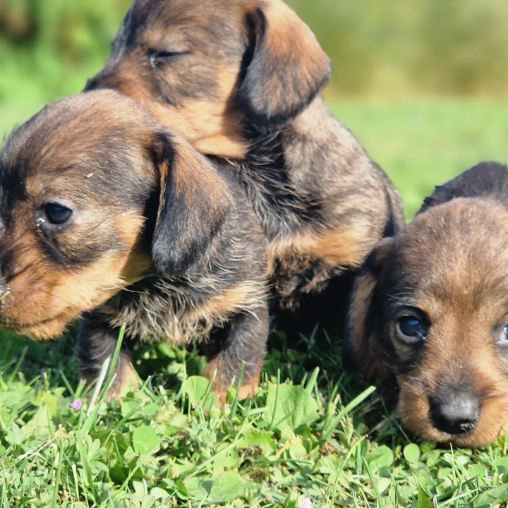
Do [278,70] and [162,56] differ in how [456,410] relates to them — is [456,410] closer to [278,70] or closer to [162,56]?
[278,70]

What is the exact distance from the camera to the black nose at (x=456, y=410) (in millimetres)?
3424

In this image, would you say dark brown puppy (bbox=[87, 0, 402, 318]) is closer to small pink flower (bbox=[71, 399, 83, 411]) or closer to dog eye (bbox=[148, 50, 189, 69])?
dog eye (bbox=[148, 50, 189, 69])

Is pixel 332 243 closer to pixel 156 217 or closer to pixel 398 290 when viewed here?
pixel 398 290

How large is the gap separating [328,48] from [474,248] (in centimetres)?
1444

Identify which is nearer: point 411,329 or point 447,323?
point 447,323

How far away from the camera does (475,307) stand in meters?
3.60

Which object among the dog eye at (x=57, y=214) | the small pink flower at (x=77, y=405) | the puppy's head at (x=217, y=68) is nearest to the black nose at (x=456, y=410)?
the small pink flower at (x=77, y=405)

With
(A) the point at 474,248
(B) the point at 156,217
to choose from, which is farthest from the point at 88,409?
(A) the point at 474,248

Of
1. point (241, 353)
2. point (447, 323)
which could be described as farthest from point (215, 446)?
point (447, 323)

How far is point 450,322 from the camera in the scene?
3.62 meters

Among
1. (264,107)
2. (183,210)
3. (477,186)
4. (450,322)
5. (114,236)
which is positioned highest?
(264,107)

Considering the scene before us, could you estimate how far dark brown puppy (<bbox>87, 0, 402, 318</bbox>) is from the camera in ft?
15.1

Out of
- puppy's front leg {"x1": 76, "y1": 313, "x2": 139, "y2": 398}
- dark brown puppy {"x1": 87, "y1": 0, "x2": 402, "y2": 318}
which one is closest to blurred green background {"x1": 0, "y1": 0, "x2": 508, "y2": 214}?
dark brown puppy {"x1": 87, "y1": 0, "x2": 402, "y2": 318}

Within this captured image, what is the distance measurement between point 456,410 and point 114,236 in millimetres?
1468
